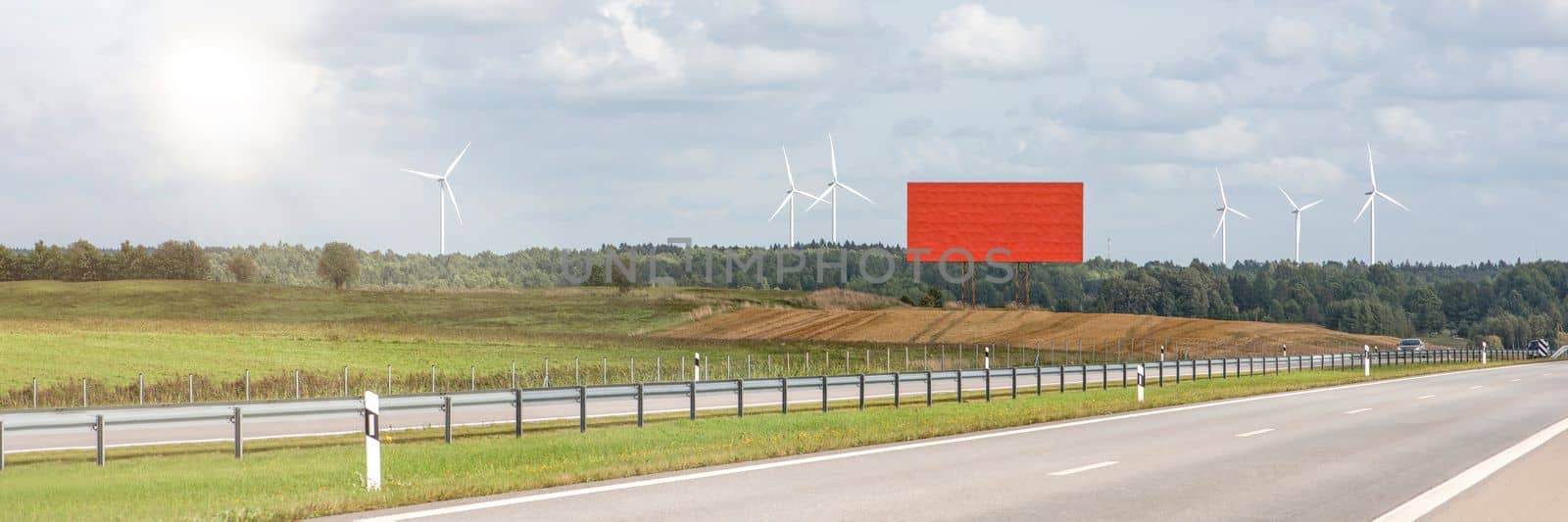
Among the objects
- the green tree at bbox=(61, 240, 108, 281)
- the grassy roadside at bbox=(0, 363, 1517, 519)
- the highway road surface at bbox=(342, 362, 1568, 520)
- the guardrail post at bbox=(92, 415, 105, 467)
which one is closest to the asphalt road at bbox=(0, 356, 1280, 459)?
the guardrail post at bbox=(92, 415, 105, 467)

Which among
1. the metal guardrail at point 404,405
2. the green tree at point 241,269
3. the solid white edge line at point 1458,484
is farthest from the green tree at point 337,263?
the solid white edge line at point 1458,484

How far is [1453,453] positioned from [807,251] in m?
164

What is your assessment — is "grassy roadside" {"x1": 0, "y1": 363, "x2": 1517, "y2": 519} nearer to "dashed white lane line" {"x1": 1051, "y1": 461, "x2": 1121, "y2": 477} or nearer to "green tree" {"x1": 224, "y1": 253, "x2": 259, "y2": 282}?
"dashed white lane line" {"x1": 1051, "y1": 461, "x2": 1121, "y2": 477}

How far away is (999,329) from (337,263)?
Result: 65612 mm

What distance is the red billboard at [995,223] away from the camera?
7244 centimetres

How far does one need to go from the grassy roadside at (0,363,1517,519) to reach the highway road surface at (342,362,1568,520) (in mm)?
744

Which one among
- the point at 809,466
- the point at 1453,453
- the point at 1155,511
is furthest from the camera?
the point at 1453,453

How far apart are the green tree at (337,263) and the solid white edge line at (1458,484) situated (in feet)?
398

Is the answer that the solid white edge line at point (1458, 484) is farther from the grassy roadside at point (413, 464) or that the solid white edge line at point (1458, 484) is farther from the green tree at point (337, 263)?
the green tree at point (337, 263)

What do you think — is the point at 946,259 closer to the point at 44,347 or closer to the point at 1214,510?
the point at 44,347

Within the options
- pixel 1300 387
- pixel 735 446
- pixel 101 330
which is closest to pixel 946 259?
pixel 1300 387

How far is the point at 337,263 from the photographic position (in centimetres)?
13438

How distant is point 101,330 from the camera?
224 ft

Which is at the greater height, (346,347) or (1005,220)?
(1005,220)
